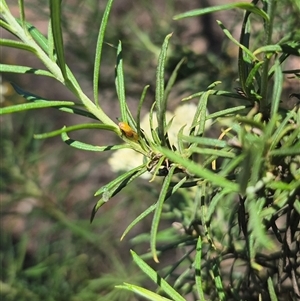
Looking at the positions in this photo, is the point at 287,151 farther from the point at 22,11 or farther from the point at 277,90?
the point at 22,11

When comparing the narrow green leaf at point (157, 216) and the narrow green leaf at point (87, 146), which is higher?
the narrow green leaf at point (87, 146)

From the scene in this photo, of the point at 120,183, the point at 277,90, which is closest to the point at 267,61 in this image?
the point at 277,90

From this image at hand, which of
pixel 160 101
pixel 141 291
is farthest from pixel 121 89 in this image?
pixel 141 291

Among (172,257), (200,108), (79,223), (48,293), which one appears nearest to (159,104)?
(200,108)

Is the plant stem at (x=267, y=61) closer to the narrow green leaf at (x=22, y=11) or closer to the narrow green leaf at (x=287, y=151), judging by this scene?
the narrow green leaf at (x=287, y=151)

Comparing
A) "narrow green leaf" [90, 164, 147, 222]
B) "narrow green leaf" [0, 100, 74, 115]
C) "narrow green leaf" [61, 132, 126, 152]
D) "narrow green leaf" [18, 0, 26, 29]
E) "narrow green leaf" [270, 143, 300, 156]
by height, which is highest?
"narrow green leaf" [18, 0, 26, 29]

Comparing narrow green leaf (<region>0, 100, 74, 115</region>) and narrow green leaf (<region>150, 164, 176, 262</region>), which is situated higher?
narrow green leaf (<region>0, 100, 74, 115</region>)

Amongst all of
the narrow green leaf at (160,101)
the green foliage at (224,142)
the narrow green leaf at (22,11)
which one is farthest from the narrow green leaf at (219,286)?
the narrow green leaf at (22,11)

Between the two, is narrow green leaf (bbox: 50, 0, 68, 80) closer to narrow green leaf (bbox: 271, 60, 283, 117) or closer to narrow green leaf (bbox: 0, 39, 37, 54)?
narrow green leaf (bbox: 0, 39, 37, 54)

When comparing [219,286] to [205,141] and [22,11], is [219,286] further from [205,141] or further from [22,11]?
[22,11]

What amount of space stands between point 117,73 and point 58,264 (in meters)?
0.69

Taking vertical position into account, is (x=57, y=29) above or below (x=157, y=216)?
above

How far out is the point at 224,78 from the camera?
84cm

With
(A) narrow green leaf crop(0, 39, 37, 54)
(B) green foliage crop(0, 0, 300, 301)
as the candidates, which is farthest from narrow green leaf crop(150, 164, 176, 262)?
(A) narrow green leaf crop(0, 39, 37, 54)
